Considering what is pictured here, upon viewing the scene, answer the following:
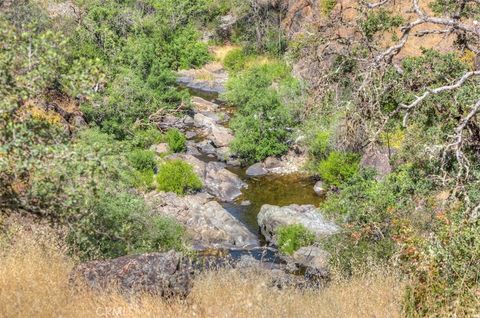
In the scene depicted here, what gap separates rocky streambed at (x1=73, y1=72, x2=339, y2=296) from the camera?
19.8 metres

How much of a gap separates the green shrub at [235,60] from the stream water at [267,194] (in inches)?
828

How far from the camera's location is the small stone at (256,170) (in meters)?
29.8

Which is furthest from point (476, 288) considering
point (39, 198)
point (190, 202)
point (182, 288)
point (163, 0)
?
point (163, 0)

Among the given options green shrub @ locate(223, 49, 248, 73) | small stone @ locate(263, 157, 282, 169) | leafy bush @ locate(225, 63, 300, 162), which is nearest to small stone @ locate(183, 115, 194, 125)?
leafy bush @ locate(225, 63, 300, 162)

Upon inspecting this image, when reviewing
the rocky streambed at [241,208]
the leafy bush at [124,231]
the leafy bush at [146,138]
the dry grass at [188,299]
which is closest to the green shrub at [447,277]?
the dry grass at [188,299]

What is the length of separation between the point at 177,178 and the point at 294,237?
7102mm

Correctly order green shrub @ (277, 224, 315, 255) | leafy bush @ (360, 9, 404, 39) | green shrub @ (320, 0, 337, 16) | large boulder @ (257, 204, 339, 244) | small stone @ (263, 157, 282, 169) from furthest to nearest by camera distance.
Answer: green shrub @ (320, 0, 337, 16)
small stone @ (263, 157, 282, 169)
large boulder @ (257, 204, 339, 244)
green shrub @ (277, 224, 315, 255)
leafy bush @ (360, 9, 404, 39)

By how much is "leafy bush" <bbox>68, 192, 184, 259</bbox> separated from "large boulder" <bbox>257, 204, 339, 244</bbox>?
4630 millimetres

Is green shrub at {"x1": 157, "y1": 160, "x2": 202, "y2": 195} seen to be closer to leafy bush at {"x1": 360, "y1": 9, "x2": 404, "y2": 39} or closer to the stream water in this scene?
the stream water

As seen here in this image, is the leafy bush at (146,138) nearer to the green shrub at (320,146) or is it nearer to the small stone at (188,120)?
the small stone at (188,120)

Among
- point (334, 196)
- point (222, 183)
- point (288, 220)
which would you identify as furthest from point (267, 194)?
point (334, 196)

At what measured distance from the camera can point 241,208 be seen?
26.0 m

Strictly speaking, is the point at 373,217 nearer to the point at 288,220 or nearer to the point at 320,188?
the point at 288,220

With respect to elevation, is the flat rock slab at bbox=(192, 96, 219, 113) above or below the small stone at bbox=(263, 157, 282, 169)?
below
